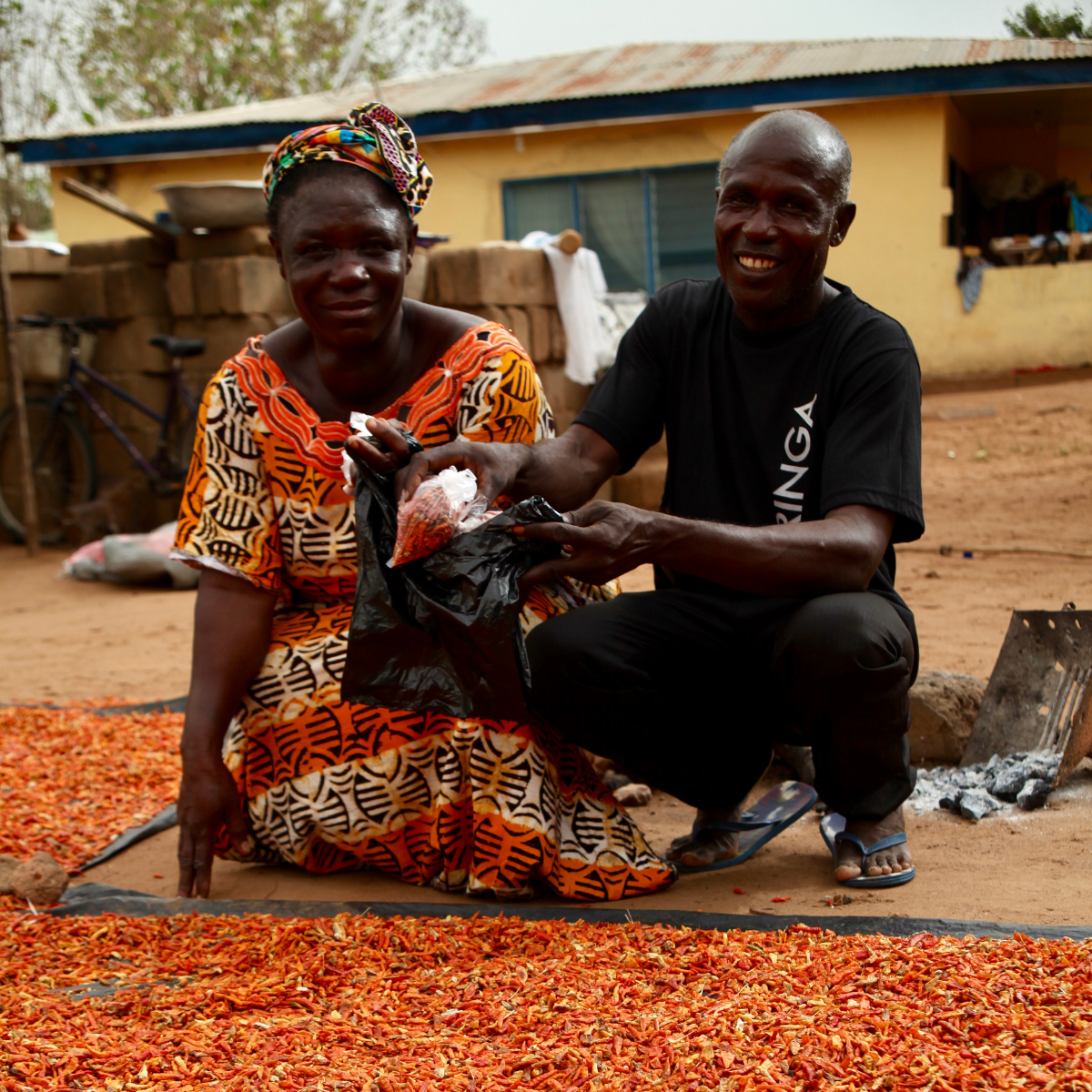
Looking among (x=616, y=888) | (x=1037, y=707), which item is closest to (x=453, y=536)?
(x=616, y=888)

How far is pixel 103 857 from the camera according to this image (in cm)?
305

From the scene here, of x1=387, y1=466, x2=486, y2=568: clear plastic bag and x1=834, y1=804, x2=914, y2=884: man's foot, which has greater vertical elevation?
x1=387, y1=466, x2=486, y2=568: clear plastic bag

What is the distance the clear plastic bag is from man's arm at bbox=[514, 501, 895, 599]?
0.44ft

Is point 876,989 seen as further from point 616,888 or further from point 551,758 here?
point 551,758

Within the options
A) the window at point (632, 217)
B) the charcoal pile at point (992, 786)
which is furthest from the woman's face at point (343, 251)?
the window at point (632, 217)

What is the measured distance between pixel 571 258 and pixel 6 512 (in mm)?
4764

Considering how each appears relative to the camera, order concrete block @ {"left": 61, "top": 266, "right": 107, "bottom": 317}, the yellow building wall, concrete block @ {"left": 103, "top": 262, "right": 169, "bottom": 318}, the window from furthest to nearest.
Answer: the window → the yellow building wall → concrete block @ {"left": 61, "top": 266, "right": 107, "bottom": 317} → concrete block @ {"left": 103, "top": 262, "right": 169, "bottom": 318}

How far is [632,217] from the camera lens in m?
11.8

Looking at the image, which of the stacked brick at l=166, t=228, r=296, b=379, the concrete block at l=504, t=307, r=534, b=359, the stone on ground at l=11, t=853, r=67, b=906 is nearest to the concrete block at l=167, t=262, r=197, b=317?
the stacked brick at l=166, t=228, r=296, b=379

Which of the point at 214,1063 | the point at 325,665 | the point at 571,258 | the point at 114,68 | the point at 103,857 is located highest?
the point at 114,68

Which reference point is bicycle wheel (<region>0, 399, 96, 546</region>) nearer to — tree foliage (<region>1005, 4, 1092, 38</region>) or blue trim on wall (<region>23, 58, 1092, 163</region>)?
blue trim on wall (<region>23, 58, 1092, 163</region>)

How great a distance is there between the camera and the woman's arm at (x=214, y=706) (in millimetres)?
2645

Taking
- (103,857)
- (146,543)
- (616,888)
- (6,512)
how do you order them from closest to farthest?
(616,888), (103,857), (146,543), (6,512)

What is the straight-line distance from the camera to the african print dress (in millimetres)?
2598
